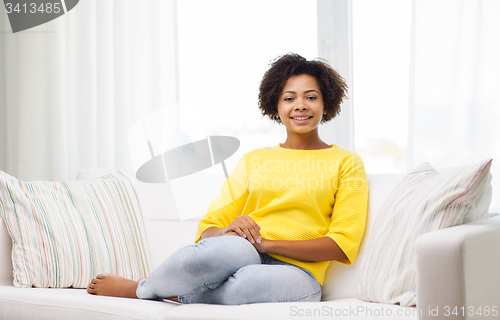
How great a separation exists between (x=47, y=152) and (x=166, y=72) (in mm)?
890

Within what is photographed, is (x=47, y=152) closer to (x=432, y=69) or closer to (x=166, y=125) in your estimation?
(x=166, y=125)

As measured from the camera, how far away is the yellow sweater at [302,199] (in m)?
1.38

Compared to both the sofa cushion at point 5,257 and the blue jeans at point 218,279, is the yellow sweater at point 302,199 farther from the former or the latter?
the sofa cushion at point 5,257

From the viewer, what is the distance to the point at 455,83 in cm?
175

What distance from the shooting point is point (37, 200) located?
1.46 meters

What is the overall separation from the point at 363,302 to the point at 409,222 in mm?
240

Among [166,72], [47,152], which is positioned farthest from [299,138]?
[47,152]

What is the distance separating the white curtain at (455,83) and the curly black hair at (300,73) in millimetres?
385

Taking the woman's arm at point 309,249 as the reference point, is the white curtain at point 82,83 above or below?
above

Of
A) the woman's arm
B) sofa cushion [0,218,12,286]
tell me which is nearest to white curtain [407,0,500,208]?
the woman's arm

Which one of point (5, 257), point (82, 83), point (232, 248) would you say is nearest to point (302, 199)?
point (232, 248)

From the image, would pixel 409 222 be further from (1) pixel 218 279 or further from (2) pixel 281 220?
(1) pixel 218 279
